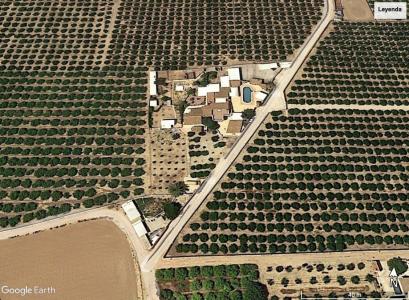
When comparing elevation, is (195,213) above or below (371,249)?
above

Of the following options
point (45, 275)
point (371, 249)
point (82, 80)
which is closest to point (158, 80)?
point (82, 80)

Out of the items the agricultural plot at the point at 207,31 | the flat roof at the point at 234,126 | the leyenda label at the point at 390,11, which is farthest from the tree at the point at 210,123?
the leyenda label at the point at 390,11

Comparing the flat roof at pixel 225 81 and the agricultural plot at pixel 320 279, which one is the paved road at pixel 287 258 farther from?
the flat roof at pixel 225 81

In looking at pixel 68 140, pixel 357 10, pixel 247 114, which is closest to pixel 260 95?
pixel 247 114

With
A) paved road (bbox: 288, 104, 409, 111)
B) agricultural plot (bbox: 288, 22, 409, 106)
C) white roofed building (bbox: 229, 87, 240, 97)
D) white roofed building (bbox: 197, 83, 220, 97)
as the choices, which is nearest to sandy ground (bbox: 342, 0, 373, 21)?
agricultural plot (bbox: 288, 22, 409, 106)

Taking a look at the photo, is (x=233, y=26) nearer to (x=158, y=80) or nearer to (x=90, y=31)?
(x=158, y=80)

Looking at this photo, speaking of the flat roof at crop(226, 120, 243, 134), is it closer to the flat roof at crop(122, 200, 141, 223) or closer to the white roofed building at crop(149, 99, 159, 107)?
the white roofed building at crop(149, 99, 159, 107)
